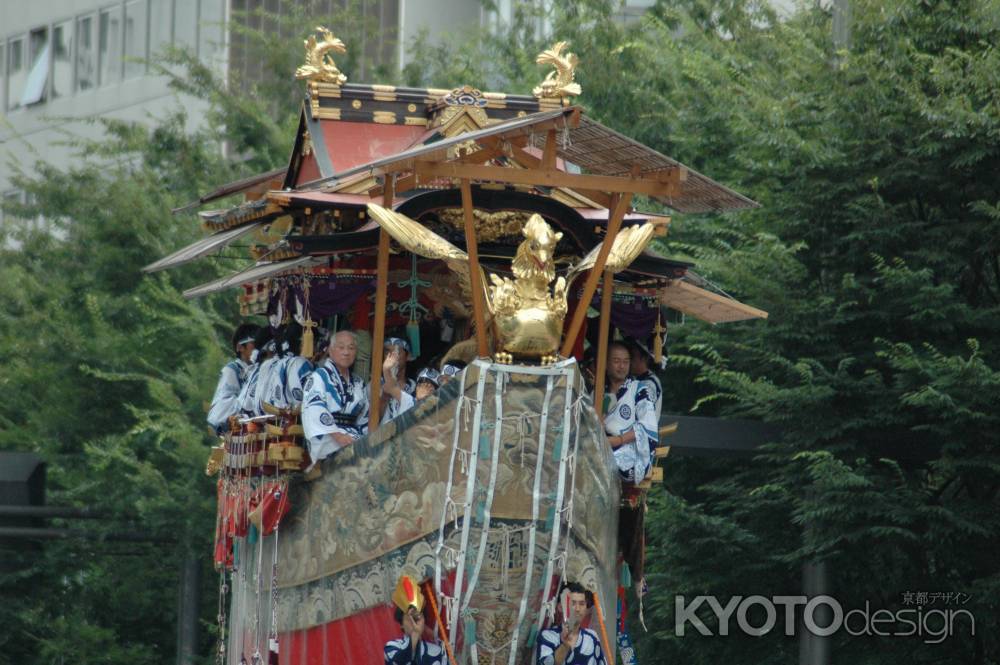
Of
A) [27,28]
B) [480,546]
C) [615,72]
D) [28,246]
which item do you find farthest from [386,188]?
[27,28]

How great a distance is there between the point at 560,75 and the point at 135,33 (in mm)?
24674

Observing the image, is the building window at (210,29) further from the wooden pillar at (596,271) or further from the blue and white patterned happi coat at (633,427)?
the wooden pillar at (596,271)

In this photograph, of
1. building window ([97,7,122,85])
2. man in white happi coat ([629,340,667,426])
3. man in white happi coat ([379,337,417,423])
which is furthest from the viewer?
building window ([97,7,122,85])

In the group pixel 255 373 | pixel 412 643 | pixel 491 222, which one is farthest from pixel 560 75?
pixel 412 643

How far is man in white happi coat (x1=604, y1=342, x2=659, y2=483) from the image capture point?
1320 cm

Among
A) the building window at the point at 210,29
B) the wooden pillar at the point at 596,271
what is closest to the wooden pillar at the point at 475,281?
the wooden pillar at the point at 596,271

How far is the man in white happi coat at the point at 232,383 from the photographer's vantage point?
52.3ft

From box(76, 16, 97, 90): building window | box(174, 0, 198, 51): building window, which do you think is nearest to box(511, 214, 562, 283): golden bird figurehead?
box(174, 0, 198, 51): building window

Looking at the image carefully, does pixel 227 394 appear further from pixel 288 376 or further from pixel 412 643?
pixel 412 643

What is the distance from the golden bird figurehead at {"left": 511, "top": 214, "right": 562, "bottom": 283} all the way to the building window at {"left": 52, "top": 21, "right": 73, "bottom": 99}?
1130 inches

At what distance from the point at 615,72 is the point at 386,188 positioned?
40.3 feet

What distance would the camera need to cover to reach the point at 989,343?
1845 cm

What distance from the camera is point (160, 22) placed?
3631 cm

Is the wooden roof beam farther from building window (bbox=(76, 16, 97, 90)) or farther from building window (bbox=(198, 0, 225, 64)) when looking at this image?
building window (bbox=(76, 16, 97, 90))
